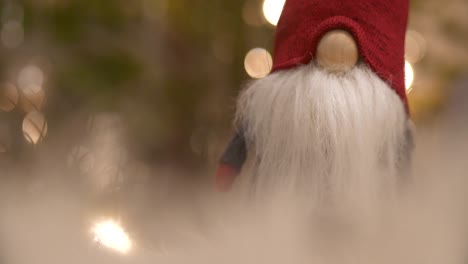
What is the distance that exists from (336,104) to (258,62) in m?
0.13

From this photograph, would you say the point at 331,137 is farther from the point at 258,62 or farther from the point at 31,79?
the point at 31,79

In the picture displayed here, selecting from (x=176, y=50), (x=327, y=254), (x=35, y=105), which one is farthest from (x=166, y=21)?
(x=327, y=254)

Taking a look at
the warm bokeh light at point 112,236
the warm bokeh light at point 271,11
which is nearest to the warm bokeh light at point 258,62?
the warm bokeh light at point 271,11

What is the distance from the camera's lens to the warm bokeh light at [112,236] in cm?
31

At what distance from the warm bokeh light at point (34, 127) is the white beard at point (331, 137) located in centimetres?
18

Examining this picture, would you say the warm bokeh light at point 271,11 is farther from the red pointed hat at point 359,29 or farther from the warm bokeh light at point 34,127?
the warm bokeh light at point 34,127

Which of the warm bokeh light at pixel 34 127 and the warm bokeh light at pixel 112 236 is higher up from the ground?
the warm bokeh light at pixel 34 127

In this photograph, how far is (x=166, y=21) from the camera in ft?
1.52

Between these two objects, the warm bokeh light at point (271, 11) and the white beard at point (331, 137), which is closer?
the white beard at point (331, 137)

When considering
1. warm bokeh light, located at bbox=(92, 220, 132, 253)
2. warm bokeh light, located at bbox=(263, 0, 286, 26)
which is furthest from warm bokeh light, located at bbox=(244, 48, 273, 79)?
warm bokeh light, located at bbox=(92, 220, 132, 253)

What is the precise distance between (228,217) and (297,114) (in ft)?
0.29

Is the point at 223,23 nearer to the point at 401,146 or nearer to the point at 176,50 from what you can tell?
the point at 176,50

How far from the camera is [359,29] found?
0.34 m

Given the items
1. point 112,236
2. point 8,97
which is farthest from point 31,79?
point 112,236
